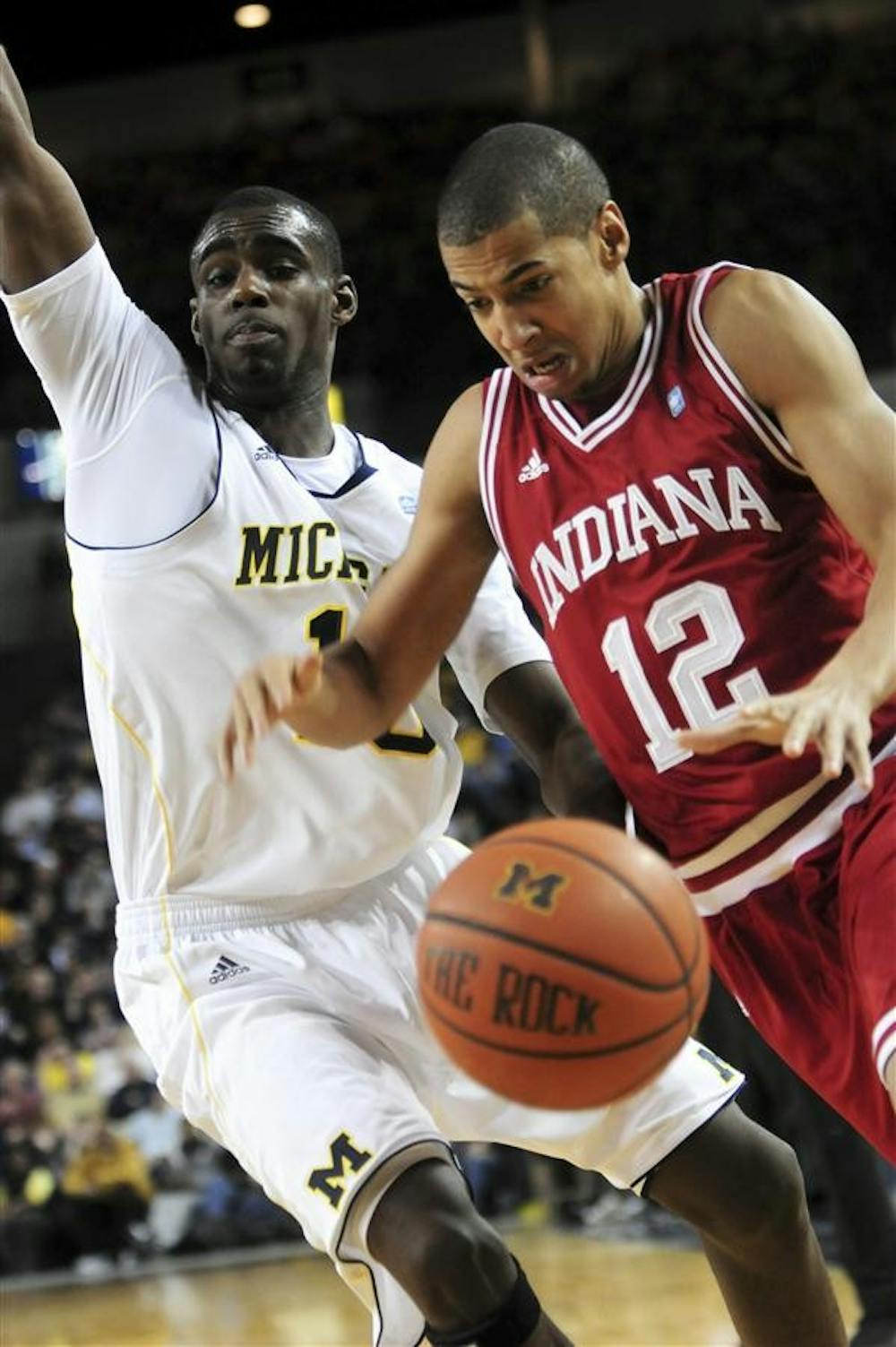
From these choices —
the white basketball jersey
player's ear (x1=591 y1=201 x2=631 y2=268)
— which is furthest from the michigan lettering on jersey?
player's ear (x1=591 y1=201 x2=631 y2=268)

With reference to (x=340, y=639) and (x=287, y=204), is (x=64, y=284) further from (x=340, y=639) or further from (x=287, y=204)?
(x=340, y=639)

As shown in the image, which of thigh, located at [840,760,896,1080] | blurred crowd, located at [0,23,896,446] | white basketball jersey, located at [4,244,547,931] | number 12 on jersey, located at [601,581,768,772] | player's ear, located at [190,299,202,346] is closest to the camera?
thigh, located at [840,760,896,1080]

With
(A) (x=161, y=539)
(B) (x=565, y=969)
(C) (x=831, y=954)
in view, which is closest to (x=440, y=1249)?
(B) (x=565, y=969)

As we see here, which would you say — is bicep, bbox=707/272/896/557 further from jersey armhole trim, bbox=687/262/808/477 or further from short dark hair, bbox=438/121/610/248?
short dark hair, bbox=438/121/610/248

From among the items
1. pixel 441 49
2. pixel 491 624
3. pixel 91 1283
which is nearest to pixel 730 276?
pixel 491 624

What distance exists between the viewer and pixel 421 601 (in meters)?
3.79

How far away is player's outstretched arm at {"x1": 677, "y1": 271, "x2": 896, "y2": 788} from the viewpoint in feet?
9.36

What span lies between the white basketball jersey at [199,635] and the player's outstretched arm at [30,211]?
42 millimetres

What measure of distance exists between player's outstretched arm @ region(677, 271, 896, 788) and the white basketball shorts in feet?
3.08

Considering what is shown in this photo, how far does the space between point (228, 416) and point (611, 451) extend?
1029 millimetres

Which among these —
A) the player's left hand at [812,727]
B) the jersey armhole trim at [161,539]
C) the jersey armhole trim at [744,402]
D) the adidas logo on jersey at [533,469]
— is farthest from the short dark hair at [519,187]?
the player's left hand at [812,727]

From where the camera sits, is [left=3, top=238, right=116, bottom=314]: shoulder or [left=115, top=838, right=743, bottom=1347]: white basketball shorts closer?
[left=115, top=838, right=743, bottom=1347]: white basketball shorts

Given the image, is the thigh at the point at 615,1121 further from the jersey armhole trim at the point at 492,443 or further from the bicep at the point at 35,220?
the bicep at the point at 35,220

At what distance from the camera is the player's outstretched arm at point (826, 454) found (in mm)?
2854
